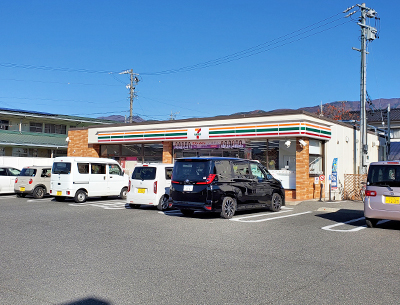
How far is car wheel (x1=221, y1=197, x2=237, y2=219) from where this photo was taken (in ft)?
40.8

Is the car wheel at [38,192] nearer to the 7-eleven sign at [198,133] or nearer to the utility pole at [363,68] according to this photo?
the 7-eleven sign at [198,133]

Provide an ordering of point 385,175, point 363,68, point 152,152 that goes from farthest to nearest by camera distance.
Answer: point 152,152 < point 363,68 < point 385,175

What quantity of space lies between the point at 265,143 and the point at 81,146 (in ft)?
44.3

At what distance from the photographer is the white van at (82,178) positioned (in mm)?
17391

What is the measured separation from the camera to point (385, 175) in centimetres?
1073

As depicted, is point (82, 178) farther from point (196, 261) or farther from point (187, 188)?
point (196, 261)

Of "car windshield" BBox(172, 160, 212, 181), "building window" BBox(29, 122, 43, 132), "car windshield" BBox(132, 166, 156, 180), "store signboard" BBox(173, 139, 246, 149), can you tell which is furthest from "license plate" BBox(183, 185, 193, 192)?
"building window" BBox(29, 122, 43, 132)

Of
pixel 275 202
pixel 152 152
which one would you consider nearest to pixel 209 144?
pixel 152 152

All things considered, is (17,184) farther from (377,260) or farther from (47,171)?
(377,260)

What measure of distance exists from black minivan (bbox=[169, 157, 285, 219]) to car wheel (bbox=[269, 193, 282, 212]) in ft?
2.62

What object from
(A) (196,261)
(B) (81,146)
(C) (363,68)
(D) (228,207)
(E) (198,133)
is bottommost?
(A) (196,261)

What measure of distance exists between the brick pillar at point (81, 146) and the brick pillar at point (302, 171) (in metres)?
13.8

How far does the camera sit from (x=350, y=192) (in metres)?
21.7

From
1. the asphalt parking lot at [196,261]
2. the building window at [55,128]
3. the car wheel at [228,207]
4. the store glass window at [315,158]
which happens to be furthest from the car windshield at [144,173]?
the building window at [55,128]
